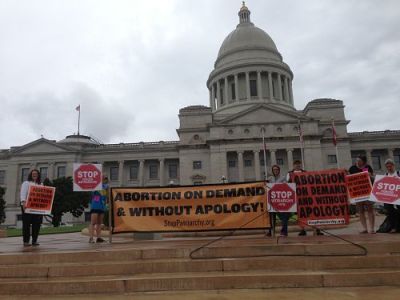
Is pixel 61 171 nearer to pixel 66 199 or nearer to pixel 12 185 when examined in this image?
pixel 12 185

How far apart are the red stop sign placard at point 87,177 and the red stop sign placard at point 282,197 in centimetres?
519

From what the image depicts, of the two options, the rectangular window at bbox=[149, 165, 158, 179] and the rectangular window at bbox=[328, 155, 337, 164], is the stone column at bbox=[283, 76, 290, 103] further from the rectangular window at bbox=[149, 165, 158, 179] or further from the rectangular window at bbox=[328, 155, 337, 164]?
the rectangular window at bbox=[149, 165, 158, 179]

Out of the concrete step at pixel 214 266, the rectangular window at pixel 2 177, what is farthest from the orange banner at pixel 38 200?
the rectangular window at pixel 2 177

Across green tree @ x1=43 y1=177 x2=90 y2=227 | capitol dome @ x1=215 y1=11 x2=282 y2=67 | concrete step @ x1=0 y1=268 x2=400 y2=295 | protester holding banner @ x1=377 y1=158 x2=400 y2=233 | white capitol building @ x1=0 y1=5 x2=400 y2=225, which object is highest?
capitol dome @ x1=215 y1=11 x2=282 y2=67

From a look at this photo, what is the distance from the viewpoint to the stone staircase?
20.7ft

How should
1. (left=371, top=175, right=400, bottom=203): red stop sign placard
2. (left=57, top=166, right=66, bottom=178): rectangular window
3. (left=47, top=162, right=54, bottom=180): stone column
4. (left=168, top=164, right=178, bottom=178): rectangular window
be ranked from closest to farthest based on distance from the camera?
(left=371, top=175, right=400, bottom=203): red stop sign placard < (left=47, top=162, right=54, bottom=180): stone column < (left=57, top=166, right=66, bottom=178): rectangular window < (left=168, top=164, right=178, bottom=178): rectangular window

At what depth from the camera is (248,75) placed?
73.4 m

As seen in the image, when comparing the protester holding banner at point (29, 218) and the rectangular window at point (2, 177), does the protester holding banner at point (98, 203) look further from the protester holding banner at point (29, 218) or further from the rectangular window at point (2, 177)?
the rectangular window at point (2, 177)

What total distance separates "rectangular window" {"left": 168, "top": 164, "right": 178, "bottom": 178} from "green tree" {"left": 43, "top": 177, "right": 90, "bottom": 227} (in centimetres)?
1753

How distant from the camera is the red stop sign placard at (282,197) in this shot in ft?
35.4

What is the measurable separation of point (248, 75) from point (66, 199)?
41766 mm

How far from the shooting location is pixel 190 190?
10938 mm

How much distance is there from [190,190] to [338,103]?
57082 mm

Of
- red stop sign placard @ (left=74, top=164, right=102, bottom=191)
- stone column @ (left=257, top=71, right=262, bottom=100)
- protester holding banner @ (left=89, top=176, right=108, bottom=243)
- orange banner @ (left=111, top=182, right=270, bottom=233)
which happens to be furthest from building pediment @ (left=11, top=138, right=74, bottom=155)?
orange banner @ (left=111, top=182, right=270, bottom=233)
